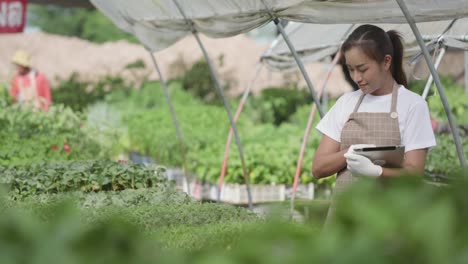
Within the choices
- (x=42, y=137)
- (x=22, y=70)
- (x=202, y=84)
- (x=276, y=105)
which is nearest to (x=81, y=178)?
(x=42, y=137)

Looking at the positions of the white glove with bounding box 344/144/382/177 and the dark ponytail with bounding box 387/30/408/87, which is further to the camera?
the dark ponytail with bounding box 387/30/408/87

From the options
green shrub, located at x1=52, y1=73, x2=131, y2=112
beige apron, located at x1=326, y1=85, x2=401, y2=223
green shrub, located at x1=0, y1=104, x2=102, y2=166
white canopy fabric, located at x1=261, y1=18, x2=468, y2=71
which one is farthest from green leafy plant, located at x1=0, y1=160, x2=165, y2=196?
green shrub, located at x1=52, y1=73, x2=131, y2=112

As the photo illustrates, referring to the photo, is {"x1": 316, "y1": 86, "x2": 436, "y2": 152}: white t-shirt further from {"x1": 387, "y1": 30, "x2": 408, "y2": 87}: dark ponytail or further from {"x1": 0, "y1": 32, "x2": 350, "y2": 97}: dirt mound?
{"x1": 0, "y1": 32, "x2": 350, "y2": 97}: dirt mound

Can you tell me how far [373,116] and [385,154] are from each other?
193 mm

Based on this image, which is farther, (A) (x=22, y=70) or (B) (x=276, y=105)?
(B) (x=276, y=105)

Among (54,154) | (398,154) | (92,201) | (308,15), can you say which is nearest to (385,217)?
(398,154)

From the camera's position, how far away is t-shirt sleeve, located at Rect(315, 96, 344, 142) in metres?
3.71

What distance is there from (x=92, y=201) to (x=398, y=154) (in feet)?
5.45

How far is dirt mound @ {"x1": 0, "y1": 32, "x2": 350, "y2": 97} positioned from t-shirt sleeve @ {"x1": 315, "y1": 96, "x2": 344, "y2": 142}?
20.1 meters

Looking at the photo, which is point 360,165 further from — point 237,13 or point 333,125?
point 237,13

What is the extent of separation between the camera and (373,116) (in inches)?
143

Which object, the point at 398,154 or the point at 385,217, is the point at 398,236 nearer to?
the point at 385,217

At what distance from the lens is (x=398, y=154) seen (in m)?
3.48

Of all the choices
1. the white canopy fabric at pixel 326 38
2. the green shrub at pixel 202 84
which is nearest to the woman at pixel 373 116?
the white canopy fabric at pixel 326 38
